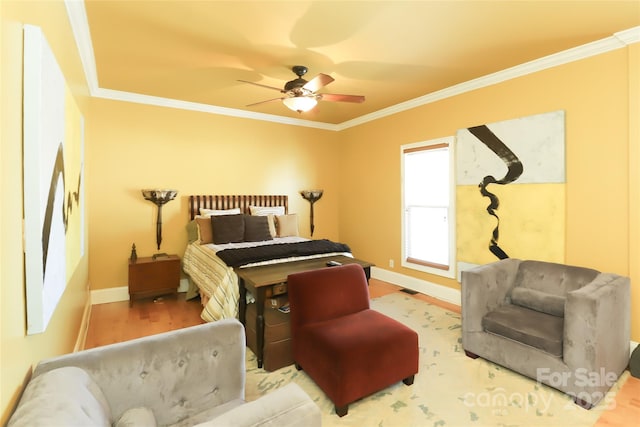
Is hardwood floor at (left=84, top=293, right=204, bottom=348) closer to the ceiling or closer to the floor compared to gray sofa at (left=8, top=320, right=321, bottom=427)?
closer to the floor

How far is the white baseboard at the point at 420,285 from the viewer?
158 inches

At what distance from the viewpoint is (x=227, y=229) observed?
4.14 metres

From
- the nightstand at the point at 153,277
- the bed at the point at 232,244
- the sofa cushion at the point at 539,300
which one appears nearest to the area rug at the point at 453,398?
the sofa cushion at the point at 539,300

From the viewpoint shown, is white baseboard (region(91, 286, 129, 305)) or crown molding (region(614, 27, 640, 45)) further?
white baseboard (region(91, 286, 129, 305))

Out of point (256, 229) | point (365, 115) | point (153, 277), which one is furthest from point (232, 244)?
point (365, 115)

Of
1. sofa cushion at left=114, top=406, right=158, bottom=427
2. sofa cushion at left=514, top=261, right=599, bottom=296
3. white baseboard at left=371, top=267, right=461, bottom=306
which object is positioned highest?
sofa cushion at left=514, top=261, right=599, bottom=296

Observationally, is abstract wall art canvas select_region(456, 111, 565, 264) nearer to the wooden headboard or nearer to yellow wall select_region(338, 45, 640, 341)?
yellow wall select_region(338, 45, 640, 341)

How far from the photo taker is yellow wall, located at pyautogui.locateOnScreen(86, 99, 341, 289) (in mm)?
4074

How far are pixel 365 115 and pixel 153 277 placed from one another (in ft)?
13.1

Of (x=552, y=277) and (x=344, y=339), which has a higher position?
(x=552, y=277)

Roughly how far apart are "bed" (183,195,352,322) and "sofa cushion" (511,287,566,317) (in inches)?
70.3

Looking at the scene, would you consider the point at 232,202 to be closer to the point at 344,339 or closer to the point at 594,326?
the point at 344,339

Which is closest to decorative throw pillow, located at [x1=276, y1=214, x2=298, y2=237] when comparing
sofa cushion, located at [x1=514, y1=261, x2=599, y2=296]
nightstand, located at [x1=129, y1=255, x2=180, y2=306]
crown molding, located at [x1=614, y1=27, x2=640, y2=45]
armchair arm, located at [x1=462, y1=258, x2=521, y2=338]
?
nightstand, located at [x1=129, y1=255, x2=180, y2=306]

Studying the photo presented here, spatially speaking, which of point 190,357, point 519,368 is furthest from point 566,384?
point 190,357
